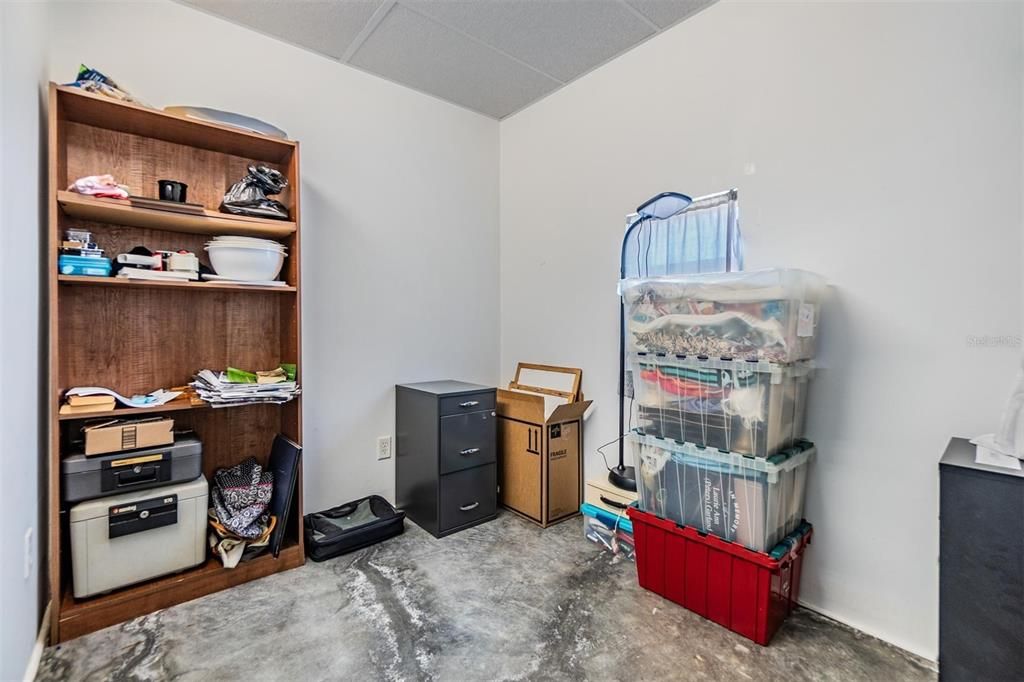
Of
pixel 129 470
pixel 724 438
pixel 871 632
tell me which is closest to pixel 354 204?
pixel 129 470

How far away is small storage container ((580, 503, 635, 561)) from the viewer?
7.30 ft

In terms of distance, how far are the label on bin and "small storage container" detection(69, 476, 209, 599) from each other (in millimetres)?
2336

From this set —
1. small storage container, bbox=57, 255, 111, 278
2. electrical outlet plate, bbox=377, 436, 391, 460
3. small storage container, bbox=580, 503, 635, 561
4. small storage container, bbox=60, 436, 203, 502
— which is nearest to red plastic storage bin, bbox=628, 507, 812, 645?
small storage container, bbox=580, 503, 635, 561

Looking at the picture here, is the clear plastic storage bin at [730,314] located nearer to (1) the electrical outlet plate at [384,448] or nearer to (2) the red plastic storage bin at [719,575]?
(2) the red plastic storage bin at [719,575]

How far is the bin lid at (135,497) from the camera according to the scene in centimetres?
168

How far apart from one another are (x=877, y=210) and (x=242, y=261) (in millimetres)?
2447

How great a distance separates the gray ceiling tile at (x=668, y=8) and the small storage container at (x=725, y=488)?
190 cm

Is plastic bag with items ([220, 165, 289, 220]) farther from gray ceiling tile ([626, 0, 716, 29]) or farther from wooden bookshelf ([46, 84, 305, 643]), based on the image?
gray ceiling tile ([626, 0, 716, 29])

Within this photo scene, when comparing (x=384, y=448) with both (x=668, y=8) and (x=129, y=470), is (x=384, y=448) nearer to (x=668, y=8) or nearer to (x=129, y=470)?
(x=129, y=470)

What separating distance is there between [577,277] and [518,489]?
126cm

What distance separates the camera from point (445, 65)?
2611 millimetres

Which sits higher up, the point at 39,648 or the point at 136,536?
the point at 136,536

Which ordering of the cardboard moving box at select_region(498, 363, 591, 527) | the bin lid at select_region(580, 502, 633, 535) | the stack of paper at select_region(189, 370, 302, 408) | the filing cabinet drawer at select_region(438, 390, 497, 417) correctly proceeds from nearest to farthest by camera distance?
the stack of paper at select_region(189, 370, 302, 408) < the bin lid at select_region(580, 502, 633, 535) < the filing cabinet drawer at select_region(438, 390, 497, 417) < the cardboard moving box at select_region(498, 363, 591, 527)

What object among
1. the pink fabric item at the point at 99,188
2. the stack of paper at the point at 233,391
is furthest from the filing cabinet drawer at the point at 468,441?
the pink fabric item at the point at 99,188
